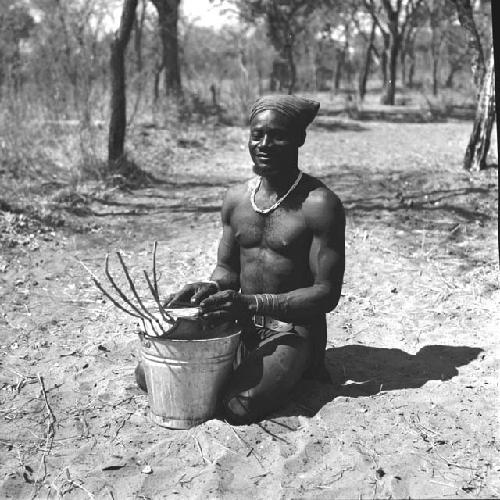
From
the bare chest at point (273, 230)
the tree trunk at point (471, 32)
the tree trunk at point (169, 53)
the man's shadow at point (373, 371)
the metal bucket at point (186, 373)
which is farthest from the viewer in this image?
the tree trunk at point (169, 53)

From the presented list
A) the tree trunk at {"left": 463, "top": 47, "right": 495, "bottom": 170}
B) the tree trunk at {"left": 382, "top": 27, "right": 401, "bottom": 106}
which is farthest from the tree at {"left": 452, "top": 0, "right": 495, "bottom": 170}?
the tree trunk at {"left": 382, "top": 27, "right": 401, "bottom": 106}

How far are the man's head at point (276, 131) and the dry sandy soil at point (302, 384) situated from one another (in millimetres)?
1112

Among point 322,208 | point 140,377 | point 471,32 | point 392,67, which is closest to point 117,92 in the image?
point 471,32

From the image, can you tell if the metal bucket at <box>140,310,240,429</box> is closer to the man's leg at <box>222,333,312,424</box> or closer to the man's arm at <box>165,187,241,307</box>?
the man's leg at <box>222,333,312,424</box>

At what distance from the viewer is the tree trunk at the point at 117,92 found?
936 centimetres

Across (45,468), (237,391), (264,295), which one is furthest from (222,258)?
(45,468)

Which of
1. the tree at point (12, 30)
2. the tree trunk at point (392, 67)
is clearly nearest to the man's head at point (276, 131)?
the tree at point (12, 30)

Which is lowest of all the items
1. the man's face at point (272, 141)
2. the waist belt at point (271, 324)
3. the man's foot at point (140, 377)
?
the man's foot at point (140, 377)

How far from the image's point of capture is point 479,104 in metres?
8.66

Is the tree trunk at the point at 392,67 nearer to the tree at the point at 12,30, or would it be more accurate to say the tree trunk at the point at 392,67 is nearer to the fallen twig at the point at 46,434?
the tree at the point at 12,30

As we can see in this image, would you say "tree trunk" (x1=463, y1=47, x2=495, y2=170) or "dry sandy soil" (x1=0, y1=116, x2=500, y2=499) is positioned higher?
"tree trunk" (x1=463, y1=47, x2=495, y2=170)

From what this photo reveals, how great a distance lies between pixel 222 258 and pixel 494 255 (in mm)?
3096

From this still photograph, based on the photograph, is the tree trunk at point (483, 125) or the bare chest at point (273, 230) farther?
the tree trunk at point (483, 125)

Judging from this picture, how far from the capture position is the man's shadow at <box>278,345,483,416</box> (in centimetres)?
356
